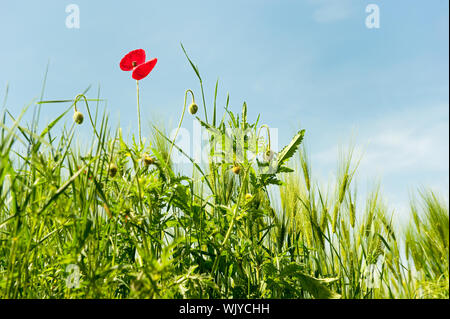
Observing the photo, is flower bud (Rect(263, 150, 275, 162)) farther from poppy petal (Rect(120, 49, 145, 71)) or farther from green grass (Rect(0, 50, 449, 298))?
poppy petal (Rect(120, 49, 145, 71))

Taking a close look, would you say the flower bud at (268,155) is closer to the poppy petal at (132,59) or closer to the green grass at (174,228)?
the green grass at (174,228)

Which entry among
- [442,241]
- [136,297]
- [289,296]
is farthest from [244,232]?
[442,241]

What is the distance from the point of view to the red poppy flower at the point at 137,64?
946mm

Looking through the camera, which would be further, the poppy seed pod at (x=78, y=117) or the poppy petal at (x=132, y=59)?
the poppy petal at (x=132, y=59)

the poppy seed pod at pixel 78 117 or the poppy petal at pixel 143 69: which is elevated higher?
the poppy petal at pixel 143 69

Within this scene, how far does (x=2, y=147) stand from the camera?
60 centimetres

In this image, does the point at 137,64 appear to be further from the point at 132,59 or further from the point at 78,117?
the point at 78,117

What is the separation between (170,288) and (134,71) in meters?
0.51

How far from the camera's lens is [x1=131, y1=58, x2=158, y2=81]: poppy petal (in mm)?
943

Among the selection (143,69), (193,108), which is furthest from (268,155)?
(143,69)

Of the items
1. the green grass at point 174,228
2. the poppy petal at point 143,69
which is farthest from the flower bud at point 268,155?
the poppy petal at point 143,69

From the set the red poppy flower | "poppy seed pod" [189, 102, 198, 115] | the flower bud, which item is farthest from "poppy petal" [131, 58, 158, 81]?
the flower bud

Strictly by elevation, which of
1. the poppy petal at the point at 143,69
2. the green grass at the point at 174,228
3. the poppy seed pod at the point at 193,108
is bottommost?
the green grass at the point at 174,228
